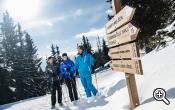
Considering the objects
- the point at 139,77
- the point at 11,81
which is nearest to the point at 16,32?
the point at 11,81

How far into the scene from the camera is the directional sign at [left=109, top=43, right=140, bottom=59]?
6.60m

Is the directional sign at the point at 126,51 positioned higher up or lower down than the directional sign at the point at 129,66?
higher up

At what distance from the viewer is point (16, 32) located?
177ft

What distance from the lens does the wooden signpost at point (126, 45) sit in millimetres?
6508

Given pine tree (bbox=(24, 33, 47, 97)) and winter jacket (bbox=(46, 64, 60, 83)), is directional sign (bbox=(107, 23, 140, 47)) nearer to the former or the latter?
winter jacket (bbox=(46, 64, 60, 83))

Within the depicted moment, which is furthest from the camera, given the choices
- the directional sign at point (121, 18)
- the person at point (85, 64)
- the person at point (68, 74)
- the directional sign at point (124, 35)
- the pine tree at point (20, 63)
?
the pine tree at point (20, 63)

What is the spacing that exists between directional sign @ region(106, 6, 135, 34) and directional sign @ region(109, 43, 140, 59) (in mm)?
546

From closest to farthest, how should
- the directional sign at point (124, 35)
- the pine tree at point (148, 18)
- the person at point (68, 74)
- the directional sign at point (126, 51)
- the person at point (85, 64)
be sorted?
the directional sign at point (124, 35) → the directional sign at point (126, 51) → the person at point (85, 64) → the person at point (68, 74) → the pine tree at point (148, 18)

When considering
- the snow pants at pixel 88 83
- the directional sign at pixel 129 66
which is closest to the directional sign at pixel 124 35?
the directional sign at pixel 129 66

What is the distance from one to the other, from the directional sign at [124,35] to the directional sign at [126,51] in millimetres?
135

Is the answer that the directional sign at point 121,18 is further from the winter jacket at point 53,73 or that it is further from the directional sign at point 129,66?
the winter jacket at point 53,73

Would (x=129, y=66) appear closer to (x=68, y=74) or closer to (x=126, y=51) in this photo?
(x=126, y=51)

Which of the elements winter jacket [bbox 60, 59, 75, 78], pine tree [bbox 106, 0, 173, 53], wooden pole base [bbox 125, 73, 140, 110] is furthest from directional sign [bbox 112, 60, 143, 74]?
pine tree [bbox 106, 0, 173, 53]

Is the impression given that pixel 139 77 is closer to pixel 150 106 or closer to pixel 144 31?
pixel 150 106
